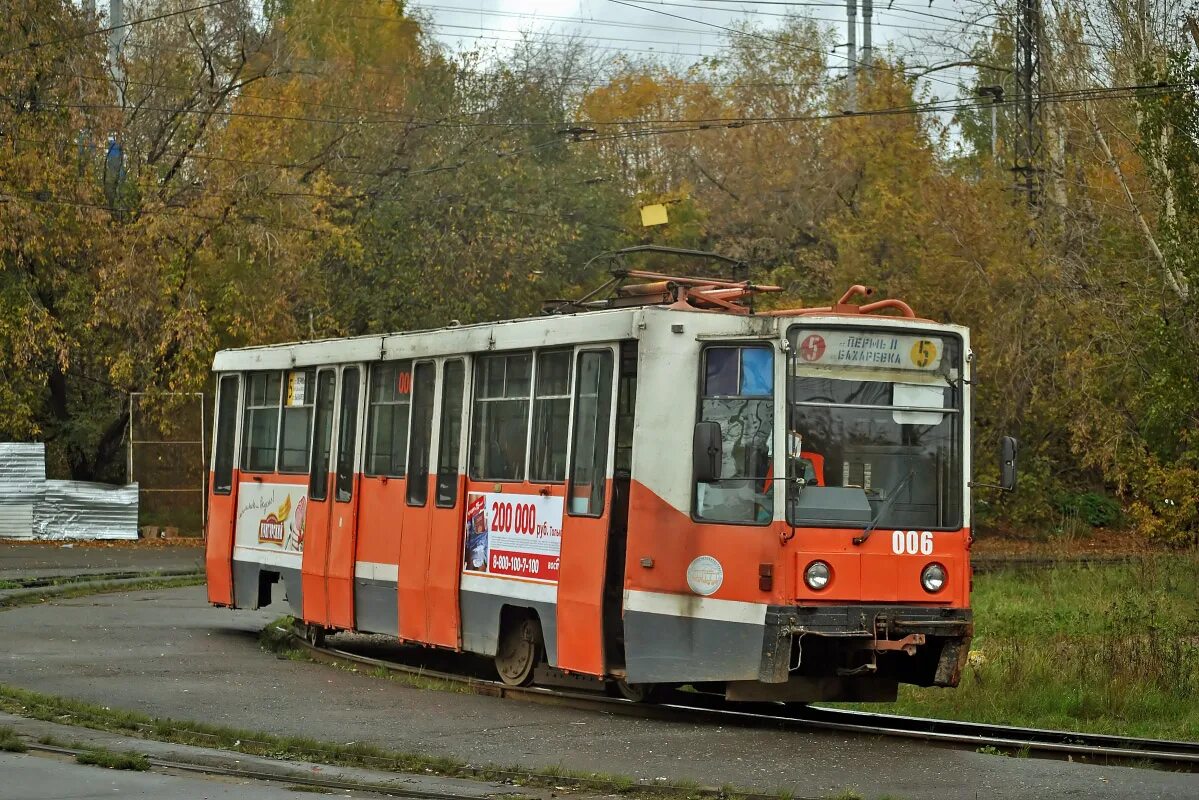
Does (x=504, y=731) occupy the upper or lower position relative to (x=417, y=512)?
lower

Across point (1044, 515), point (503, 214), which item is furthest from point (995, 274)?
point (503, 214)

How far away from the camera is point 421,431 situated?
16.5m

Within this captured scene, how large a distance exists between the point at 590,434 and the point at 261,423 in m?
6.72

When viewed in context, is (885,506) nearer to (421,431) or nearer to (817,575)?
(817,575)

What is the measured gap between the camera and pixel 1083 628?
64.2 ft

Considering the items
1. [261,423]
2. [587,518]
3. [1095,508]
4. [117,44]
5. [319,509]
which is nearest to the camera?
[587,518]

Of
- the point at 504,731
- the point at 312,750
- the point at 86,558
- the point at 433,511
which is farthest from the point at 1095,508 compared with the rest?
the point at 312,750

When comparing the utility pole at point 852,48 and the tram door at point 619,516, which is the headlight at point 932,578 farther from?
the utility pole at point 852,48

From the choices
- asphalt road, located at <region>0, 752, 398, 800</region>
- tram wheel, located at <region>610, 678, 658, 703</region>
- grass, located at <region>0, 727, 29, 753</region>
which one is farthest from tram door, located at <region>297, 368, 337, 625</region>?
asphalt road, located at <region>0, 752, 398, 800</region>

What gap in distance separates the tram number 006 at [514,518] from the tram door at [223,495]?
5.86 m

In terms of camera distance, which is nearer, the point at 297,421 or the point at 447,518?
the point at 447,518

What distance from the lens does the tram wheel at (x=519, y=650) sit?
1505cm

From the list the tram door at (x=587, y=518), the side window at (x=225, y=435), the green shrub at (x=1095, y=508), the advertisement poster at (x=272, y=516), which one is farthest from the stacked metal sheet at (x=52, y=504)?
the tram door at (x=587, y=518)

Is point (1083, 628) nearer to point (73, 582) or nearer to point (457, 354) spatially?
point (457, 354)
